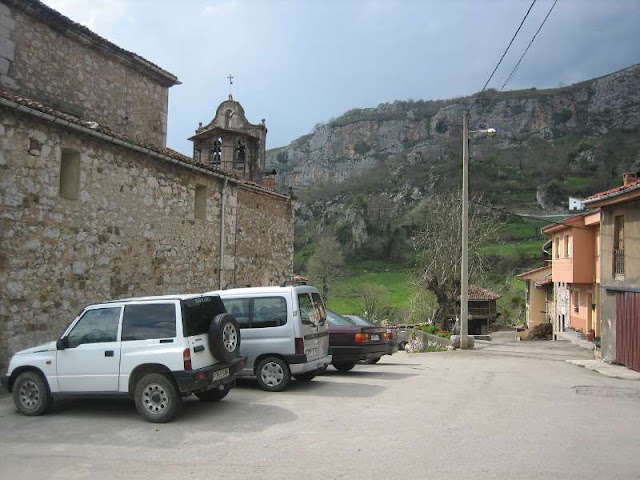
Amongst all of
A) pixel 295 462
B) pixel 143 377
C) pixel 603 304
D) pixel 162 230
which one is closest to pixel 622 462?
pixel 295 462

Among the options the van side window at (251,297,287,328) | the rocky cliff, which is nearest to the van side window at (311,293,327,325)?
the van side window at (251,297,287,328)

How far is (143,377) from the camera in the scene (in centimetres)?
687

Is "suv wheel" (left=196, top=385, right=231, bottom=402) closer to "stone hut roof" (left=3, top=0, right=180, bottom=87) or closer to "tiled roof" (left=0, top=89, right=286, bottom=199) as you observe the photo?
"tiled roof" (left=0, top=89, right=286, bottom=199)

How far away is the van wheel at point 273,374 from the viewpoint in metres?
9.04

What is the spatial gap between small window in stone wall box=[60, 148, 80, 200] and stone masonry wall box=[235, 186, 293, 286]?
263 inches

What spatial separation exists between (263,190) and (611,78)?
401 feet

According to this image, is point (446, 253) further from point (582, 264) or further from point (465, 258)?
point (465, 258)

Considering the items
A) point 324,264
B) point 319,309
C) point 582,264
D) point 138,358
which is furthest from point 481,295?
point 138,358

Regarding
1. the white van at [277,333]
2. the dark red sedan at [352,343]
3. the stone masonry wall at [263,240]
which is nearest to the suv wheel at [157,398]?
the white van at [277,333]

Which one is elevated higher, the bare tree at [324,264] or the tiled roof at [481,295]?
the bare tree at [324,264]

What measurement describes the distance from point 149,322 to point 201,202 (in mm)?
8354

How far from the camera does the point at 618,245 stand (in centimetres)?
1536

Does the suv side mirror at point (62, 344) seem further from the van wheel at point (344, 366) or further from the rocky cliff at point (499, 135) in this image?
the rocky cliff at point (499, 135)

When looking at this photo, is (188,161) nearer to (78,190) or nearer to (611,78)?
(78,190)
